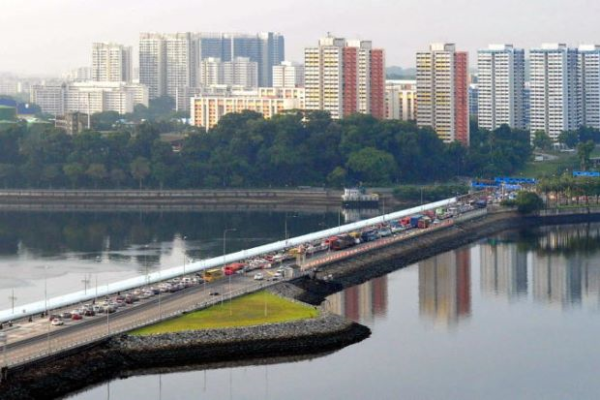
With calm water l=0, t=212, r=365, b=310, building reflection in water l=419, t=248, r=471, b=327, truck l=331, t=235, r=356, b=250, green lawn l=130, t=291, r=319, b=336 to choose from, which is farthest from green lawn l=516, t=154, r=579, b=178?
green lawn l=130, t=291, r=319, b=336

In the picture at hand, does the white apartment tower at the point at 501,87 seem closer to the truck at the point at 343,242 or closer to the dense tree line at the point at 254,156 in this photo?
the dense tree line at the point at 254,156

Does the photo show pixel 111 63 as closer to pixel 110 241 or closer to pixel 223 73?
pixel 223 73

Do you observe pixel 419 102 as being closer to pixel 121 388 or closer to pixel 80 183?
pixel 80 183

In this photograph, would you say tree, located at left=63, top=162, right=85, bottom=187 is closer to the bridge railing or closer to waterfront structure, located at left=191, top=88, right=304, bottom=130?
waterfront structure, located at left=191, top=88, right=304, bottom=130

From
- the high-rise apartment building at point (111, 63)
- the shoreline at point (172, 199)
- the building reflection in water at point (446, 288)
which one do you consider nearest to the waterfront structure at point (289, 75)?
the high-rise apartment building at point (111, 63)

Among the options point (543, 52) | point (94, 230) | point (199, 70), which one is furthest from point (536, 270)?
point (199, 70)

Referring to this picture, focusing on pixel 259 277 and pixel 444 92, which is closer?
pixel 259 277

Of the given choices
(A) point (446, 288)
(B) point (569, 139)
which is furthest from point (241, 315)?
(B) point (569, 139)
